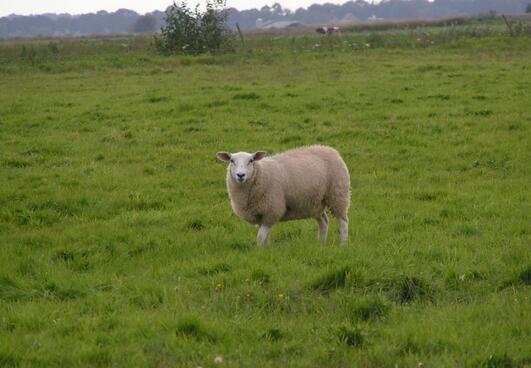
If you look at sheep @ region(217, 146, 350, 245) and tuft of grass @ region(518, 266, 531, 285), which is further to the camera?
sheep @ region(217, 146, 350, 245)

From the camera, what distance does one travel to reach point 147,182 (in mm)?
12242

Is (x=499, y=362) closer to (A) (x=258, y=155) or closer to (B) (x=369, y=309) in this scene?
(B) (x=369, y=309)

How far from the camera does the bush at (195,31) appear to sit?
3266 centimetres

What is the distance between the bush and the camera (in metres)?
32.7

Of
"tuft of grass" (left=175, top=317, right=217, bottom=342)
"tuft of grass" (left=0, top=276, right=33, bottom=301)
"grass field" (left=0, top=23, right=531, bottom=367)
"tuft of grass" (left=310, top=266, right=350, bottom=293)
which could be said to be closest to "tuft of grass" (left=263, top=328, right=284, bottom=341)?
"grass field" (left=0, top=23, right=531, bottom=367)

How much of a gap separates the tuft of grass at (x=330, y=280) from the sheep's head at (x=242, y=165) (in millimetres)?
1851

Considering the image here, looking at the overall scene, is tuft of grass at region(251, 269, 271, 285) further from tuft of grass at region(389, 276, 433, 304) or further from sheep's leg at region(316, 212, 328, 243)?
sheep's leg at region(316, 212, 328, 243)

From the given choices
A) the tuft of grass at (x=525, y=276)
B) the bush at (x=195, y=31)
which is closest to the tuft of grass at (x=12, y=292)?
the tuft of grass at (x=525, y=276)

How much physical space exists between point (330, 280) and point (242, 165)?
2.05 m

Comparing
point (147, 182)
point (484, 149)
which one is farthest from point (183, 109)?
point (484, 149)

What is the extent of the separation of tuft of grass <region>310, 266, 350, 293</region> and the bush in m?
26.8

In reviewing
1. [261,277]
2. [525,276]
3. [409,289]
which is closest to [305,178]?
[261,277]

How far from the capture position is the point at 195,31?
3303cm

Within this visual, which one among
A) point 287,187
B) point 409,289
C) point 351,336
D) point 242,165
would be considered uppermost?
point 242,165
